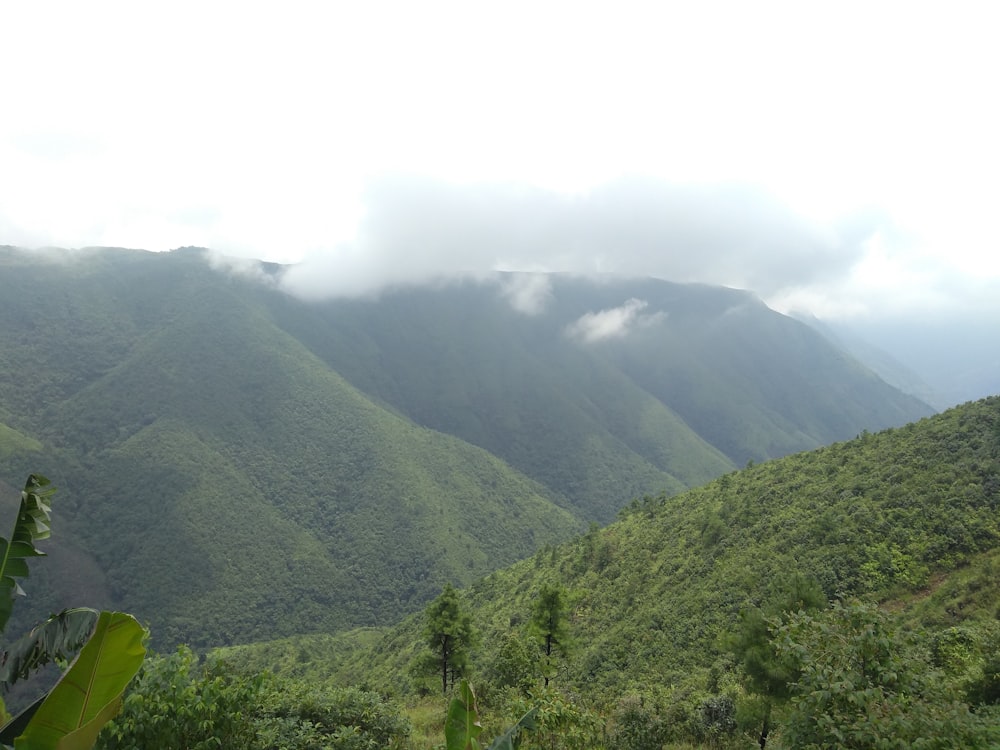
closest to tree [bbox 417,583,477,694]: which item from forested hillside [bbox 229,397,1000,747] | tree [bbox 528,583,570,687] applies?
forested hillside [bbox 229,397,1000,747]

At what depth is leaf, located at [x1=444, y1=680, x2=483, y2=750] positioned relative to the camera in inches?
180

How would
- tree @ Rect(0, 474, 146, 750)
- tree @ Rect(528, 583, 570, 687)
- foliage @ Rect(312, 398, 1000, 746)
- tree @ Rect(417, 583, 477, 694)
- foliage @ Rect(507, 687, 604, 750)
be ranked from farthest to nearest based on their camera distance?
tree @ Rect(417, 583, 477, 694), tree @ Rect(528, 583, 570, 687), foliage @ Rect(312, 398, 1000, 746), foliage @ Rect(507, 687, 604, 750), tree @ Rect(0, 474, 146, 750)

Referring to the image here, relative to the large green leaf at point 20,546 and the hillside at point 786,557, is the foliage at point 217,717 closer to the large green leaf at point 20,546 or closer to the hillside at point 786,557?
the large green leaf at point 20,546

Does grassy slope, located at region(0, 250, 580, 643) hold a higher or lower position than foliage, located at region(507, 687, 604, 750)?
lower

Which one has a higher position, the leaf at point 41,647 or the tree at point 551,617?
the leaf at point 41,647

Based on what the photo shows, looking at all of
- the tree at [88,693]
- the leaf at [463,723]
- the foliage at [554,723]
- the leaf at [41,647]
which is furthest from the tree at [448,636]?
the tree at [88,693]

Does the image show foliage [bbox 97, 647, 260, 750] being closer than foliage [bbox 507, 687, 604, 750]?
Yes

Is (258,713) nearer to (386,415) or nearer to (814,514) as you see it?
(814,514)

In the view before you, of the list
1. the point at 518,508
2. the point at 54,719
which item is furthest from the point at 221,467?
the point at 54,719

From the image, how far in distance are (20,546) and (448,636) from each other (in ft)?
76.3

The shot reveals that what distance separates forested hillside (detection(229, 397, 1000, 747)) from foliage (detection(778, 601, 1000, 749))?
5495 millimetres

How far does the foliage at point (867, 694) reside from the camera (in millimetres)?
5082

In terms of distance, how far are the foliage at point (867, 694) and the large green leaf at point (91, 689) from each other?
20.5ft

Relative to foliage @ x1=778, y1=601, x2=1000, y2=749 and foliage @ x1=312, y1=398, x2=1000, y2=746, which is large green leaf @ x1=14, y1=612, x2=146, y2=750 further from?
foliage @ x1=312, y1=398, x2=1000, y2=746
